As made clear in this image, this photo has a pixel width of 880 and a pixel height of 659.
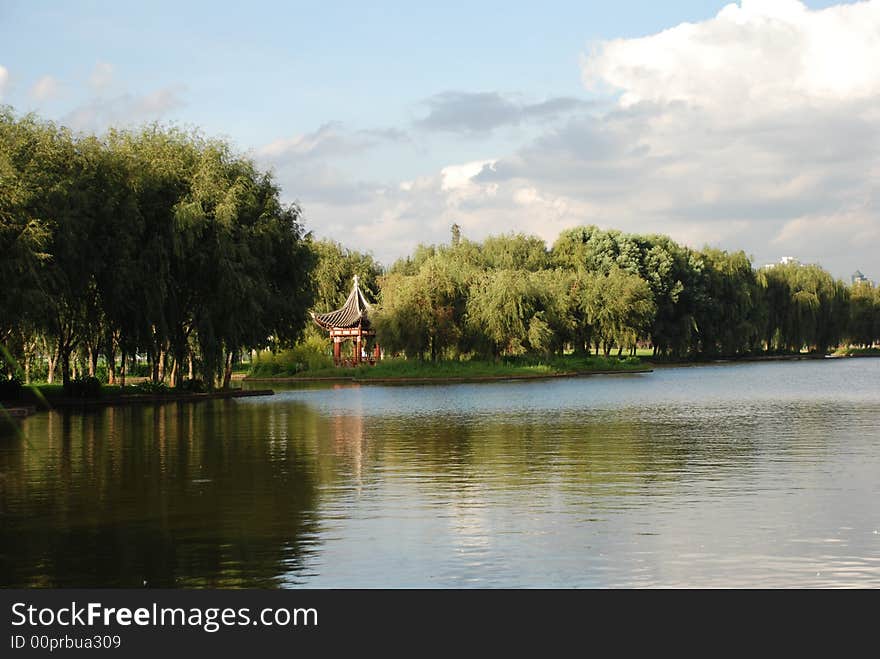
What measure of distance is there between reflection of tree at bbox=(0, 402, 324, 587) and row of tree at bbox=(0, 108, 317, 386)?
937cm

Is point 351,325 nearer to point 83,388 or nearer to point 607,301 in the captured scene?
point 607,301

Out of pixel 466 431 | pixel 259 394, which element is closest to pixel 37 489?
pixel 466 431

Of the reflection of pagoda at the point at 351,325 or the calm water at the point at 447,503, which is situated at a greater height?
the reflection of pagoda at the point at 351,325

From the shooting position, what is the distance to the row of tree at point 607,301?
63062 mm

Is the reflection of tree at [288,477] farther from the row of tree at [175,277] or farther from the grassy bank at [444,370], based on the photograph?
the grassy bank at [444,370]

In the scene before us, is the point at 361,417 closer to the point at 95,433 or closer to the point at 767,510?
the point at 95,433

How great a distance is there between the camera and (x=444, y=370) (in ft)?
201

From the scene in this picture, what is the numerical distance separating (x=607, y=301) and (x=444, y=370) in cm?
1810

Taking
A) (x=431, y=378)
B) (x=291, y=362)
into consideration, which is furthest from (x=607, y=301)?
(x=291, y=362)

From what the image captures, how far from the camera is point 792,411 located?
3020cm

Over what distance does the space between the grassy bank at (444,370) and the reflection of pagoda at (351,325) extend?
18.5 feet

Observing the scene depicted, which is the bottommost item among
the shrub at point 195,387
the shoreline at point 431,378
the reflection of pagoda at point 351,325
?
the shoreline at point 431,378

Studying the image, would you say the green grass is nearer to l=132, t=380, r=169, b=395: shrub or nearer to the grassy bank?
the grassy bank

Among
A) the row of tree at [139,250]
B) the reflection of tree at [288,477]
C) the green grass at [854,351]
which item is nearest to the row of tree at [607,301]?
the green grass at [854,351]
